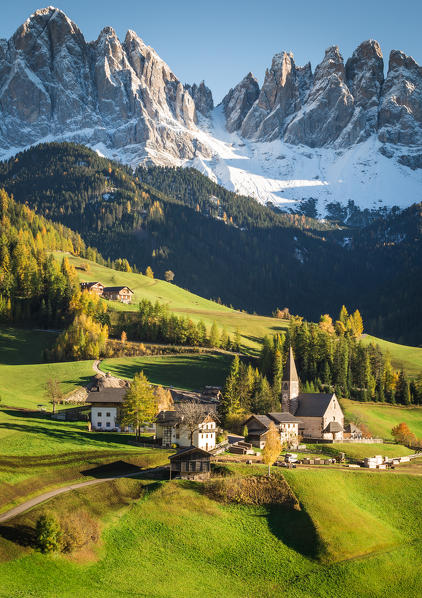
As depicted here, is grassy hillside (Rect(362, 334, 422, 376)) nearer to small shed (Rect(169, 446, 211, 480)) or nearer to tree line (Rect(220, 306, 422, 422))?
tree line (Rect(220, 306, 422, 422))

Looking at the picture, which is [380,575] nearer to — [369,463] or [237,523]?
[237,523]

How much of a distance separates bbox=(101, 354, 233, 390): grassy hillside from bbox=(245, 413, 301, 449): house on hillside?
26.6 m

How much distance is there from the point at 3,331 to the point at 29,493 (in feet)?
334

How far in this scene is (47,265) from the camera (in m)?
183

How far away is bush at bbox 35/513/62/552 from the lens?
175 ft

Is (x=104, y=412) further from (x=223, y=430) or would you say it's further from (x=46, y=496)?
(x=46, y=496)

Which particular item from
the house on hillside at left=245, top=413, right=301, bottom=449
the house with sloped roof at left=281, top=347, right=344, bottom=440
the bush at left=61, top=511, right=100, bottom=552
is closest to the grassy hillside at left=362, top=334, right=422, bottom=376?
the house with sloped roof at left=281, top=347, right=344, bottom=440

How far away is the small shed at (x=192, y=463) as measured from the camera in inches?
2852

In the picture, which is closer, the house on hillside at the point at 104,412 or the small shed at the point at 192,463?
the small shed at the point at 192,463

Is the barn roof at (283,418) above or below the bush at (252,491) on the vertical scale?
above

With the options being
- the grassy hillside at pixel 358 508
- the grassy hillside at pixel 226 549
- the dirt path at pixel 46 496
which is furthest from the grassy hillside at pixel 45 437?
the grassy hillside at pixel 358 508

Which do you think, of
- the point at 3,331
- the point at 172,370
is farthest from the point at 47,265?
the point at 172,370

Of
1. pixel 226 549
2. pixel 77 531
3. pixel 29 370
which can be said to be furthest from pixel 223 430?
pixel 77 531

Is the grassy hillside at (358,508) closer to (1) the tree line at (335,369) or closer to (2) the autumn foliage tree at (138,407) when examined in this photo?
(2) the autumn foliage tree at (138,407)
